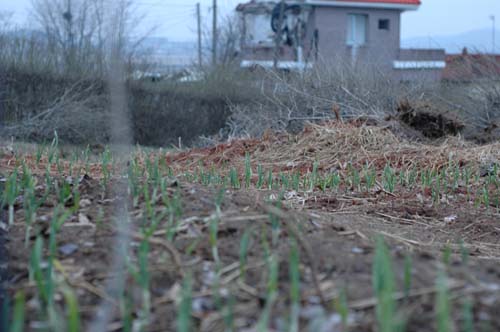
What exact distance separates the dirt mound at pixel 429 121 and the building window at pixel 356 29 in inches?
898

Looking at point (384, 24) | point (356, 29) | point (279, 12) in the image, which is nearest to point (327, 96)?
point (279, 12)

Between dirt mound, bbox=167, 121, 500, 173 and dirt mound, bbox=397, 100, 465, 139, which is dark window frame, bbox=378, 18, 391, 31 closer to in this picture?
dirt mound, bbox=397, 100, 465, 139

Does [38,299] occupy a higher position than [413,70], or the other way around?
[413,70]

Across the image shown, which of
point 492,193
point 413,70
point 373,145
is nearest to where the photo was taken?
point 492,193

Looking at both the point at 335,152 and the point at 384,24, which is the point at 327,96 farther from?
the point at 384,24

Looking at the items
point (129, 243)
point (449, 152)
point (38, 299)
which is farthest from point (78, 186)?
point (449, 152)

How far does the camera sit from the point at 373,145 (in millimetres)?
8688

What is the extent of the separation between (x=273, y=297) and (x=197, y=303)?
0.22m

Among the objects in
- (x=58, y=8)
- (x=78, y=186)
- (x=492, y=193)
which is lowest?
(x=492, y=193)

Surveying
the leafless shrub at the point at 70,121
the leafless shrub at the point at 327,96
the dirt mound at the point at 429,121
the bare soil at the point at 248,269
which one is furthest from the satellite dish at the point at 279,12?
the bare soil at the point at 248,269

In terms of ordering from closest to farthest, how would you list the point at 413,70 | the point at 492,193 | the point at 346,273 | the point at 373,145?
the point at 346,273 → the point at 492,193 → the point at 373,145 → the point at 413,70

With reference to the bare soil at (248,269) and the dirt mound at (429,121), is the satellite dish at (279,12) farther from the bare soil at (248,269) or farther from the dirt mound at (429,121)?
the bare soil at (248,269)

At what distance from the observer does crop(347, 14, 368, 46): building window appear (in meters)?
33.3

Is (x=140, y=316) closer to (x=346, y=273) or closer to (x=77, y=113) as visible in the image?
(x=346, y=273)
